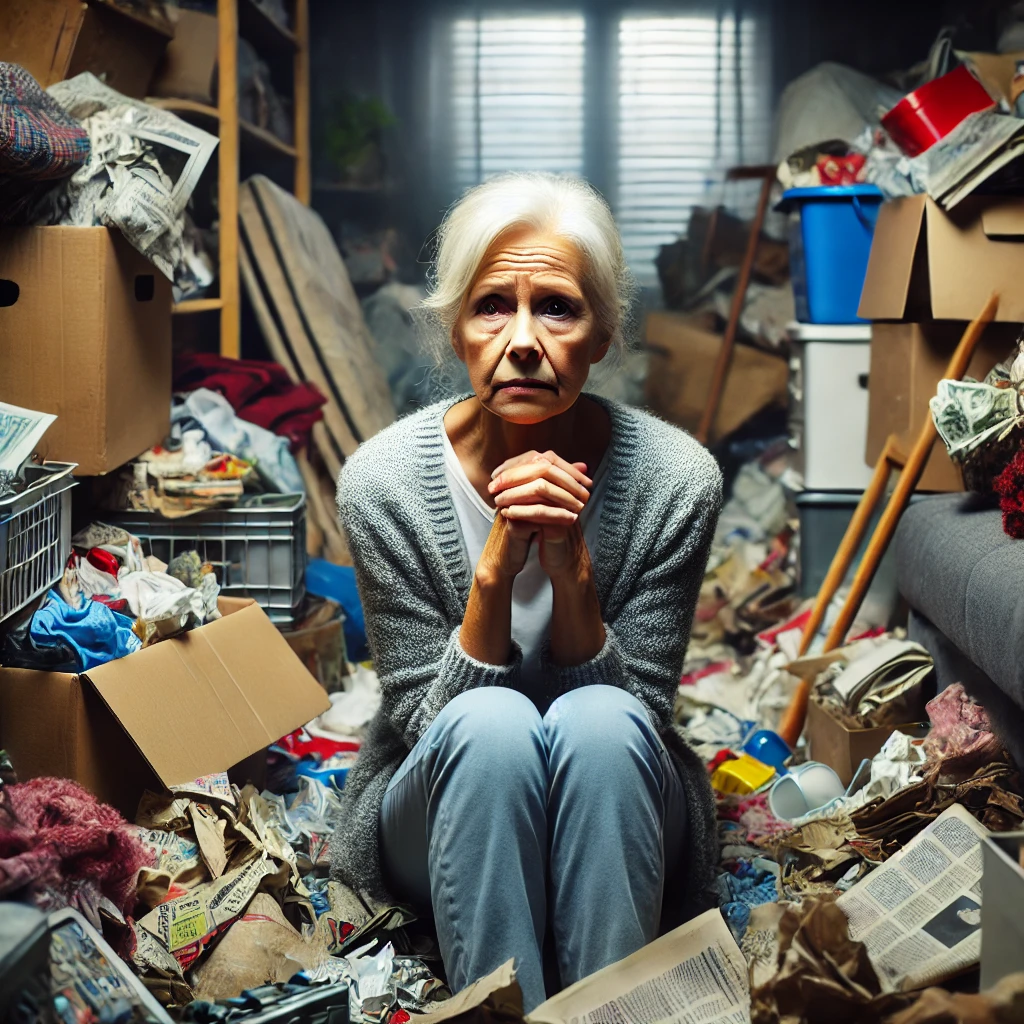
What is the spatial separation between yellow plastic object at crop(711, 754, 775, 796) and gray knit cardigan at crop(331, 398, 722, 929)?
A: 55 centimetres

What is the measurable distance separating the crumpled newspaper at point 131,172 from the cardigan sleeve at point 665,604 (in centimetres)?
113

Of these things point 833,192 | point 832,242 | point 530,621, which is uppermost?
point 833,192

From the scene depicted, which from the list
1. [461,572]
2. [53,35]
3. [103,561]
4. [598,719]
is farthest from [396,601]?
[53,35]

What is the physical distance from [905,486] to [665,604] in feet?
3.29

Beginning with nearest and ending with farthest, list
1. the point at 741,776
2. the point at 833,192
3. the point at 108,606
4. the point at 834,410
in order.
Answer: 1. the point at 108,606
2. the point at 741,776
3. the point at 833,192
4. the point at 834,410

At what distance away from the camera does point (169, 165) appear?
7.29 ft

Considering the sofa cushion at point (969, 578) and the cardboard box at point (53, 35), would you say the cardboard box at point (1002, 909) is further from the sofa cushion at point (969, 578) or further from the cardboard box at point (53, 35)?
the cardboard box at point (53, 35)

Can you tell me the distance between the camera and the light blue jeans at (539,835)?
1372mm

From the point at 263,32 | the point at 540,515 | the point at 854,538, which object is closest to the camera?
the point at 540,515

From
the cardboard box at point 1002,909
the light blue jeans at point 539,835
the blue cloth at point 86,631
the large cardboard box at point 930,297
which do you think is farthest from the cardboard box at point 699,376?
the cardboard box at point 1002,909

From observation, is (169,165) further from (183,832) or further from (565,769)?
(565,769)

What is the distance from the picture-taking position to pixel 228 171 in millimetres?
3188

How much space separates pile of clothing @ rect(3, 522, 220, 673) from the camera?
174 centimetres

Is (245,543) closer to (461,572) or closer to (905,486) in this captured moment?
(461,572)
